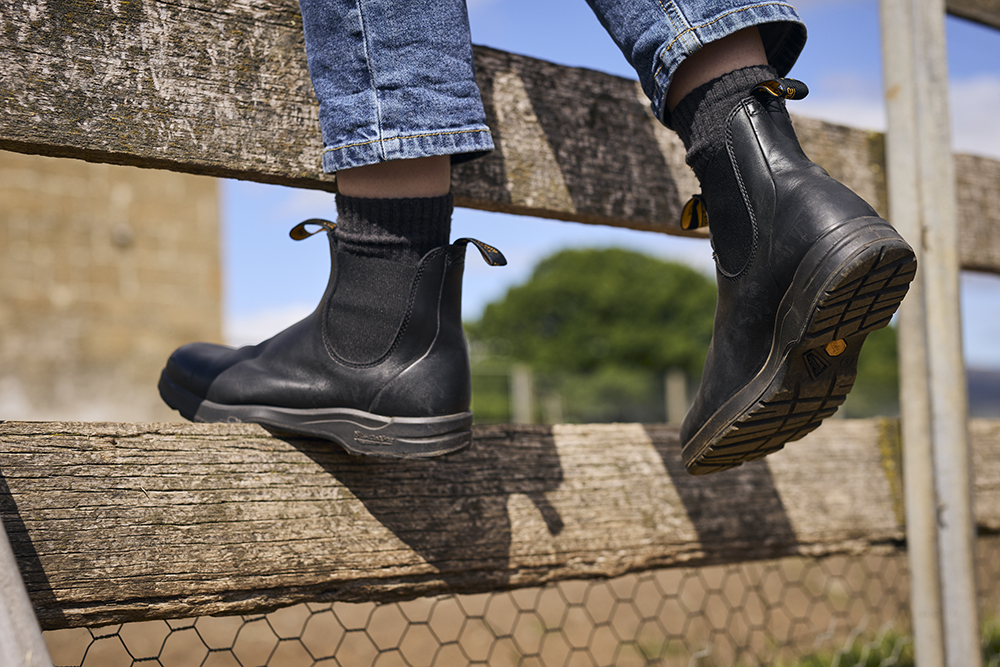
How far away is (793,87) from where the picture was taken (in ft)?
2.58

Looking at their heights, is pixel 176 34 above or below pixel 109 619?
above

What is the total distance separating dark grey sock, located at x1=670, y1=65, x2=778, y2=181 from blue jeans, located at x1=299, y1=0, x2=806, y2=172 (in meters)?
0.04

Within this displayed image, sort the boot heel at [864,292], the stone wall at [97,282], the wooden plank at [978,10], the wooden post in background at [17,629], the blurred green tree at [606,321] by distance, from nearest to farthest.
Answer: the wooden post in background at [17,629] → the boot heel at [864,292] → the wooden plank at [978,10] → the stone wall at [97,282] → the blurred green tree at [606,321]

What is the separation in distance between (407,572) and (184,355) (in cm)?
43

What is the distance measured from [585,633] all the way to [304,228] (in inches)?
91.5

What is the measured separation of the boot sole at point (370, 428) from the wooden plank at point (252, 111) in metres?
0.31

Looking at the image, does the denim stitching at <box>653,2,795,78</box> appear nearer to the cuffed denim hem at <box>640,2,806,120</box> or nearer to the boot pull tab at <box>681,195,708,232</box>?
the cuffed denim hem at <box>640,2,806,120</box>

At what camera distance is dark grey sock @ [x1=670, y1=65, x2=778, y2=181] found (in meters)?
0.80

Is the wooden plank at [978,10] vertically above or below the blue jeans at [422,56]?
above

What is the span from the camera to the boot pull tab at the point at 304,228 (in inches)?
35.5

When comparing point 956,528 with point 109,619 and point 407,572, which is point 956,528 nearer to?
point 407,572

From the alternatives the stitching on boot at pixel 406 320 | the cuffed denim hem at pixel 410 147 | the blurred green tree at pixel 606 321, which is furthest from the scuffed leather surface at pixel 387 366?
the blurred green tree at pixel 606 321

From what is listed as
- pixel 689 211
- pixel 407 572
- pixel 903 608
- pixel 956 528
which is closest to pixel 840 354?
pixel 689 211

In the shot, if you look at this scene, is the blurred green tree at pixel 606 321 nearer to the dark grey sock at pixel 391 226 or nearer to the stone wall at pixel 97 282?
the stone wall at pixel 97 282
